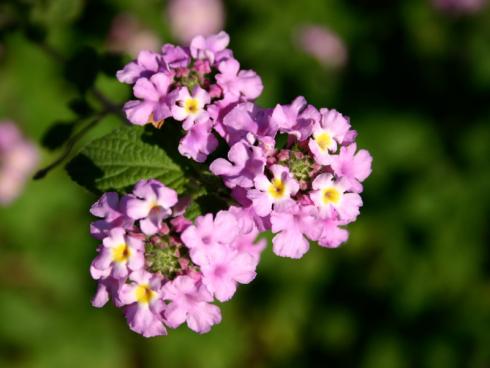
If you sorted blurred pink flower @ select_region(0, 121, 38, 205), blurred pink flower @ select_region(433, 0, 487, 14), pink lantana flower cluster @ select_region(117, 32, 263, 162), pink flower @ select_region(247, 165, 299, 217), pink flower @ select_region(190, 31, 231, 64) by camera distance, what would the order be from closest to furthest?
pink flower @ select_region(247, 165, 299, 217) < pink lantana flower cluster @ select_region(117, 32, 263, 162) < pink flower @ select_region(190, 31, 231, 64) < blurred pink flower @ select_region(0, 121, 38, 205) < blurred pink flower @ select_region(433, 0, 487, 14)

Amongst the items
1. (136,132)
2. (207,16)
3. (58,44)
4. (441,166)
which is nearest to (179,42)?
(207,16)

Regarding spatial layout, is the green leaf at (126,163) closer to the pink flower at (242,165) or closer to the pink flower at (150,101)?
the pink flower at (150,101)

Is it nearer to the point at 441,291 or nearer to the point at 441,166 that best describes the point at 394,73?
the point at 441,166

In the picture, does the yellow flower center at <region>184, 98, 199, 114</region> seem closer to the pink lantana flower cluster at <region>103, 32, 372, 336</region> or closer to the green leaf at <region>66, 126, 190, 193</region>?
the pink lantana flower cluster at <region>103, 32, 372, 336</region>

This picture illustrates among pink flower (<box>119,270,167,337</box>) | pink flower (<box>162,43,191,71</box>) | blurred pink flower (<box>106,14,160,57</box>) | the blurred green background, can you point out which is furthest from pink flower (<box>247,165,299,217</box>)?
blurred pink flower (<box>106,14,160,57</box>)

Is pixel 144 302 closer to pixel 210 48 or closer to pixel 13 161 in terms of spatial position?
pixel 210 48

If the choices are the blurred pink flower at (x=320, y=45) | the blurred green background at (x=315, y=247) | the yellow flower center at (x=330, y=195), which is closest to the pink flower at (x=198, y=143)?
the yellow flower center at (x=330, y=195)
